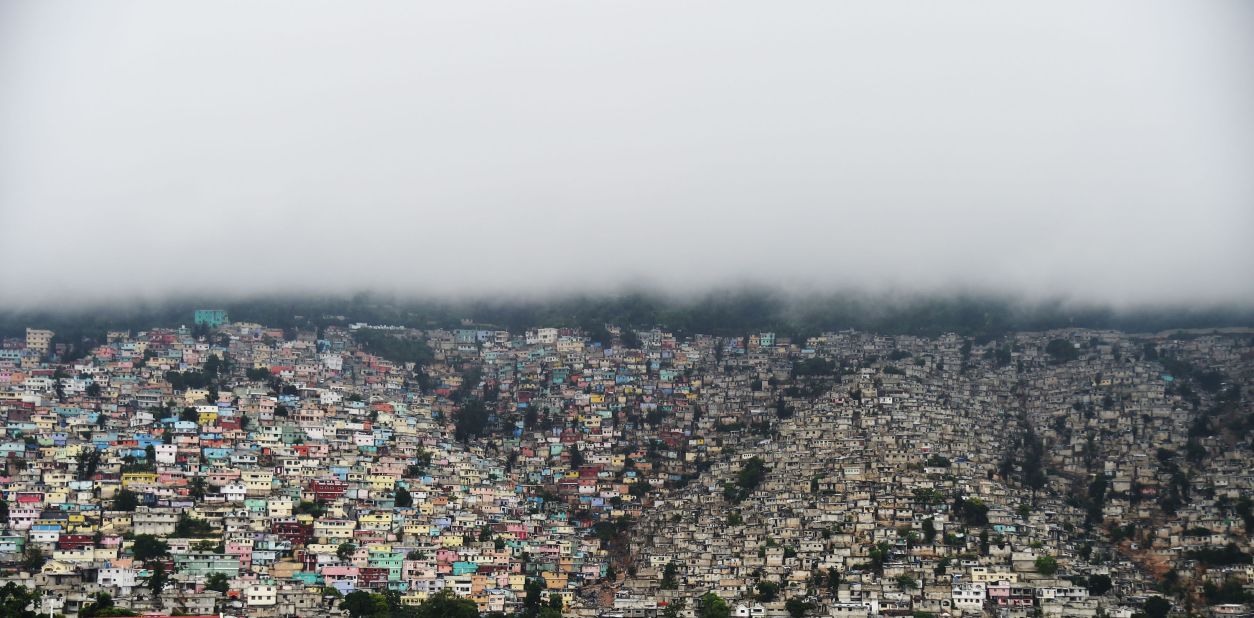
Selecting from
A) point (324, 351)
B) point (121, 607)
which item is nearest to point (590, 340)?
point (324, 351)

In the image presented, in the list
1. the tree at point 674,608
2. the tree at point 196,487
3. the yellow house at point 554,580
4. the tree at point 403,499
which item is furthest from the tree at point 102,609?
the tree at point 674,608

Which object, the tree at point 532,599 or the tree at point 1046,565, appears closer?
the tree at point 532,599

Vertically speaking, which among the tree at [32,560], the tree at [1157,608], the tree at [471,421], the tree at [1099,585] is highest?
the tree at [471,421]

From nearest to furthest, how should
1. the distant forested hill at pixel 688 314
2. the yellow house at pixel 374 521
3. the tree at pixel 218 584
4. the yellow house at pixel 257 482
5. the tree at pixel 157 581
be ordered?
the tree at pixel 157 581 < the tree at pixel 218 584 < the yellow house at pixel 374 521 < the yellow house at pixel 257 482 < the distant forested hill at pixel 688 314

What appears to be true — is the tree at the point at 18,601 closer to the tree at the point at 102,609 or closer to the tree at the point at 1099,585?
the tree at the point at 102,609

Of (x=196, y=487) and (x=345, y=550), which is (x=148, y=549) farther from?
(x=345, y=550)

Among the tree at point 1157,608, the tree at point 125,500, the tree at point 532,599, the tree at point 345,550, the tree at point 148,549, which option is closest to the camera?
the tree at point 1157,608
